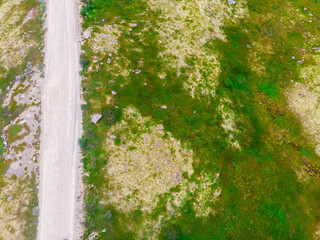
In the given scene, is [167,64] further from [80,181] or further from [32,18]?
[32,18]

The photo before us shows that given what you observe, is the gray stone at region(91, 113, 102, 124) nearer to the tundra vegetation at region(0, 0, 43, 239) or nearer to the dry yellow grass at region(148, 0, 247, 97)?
the tundra vegetation at region(0, 0, 43, 239)

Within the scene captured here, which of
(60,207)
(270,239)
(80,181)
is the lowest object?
(270,239)

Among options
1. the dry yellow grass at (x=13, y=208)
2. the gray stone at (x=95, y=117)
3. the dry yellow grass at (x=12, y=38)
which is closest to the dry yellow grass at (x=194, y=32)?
the gray stone at (x=95, y=117)

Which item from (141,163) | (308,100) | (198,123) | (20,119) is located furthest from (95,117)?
(308,100)

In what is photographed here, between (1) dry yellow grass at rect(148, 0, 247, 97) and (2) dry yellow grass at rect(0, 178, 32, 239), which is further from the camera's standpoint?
(1) dry yellow grass at rect(148, 0, 247, 97)

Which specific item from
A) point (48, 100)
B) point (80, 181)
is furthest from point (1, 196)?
point (48, 100)

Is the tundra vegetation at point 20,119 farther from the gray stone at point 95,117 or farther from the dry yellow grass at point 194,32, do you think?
the dry yellow grass at point 194,32

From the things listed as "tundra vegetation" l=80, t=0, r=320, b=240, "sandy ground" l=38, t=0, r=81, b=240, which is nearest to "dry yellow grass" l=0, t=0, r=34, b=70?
"sandy ground" l=38, t=0, r=81, b=240
